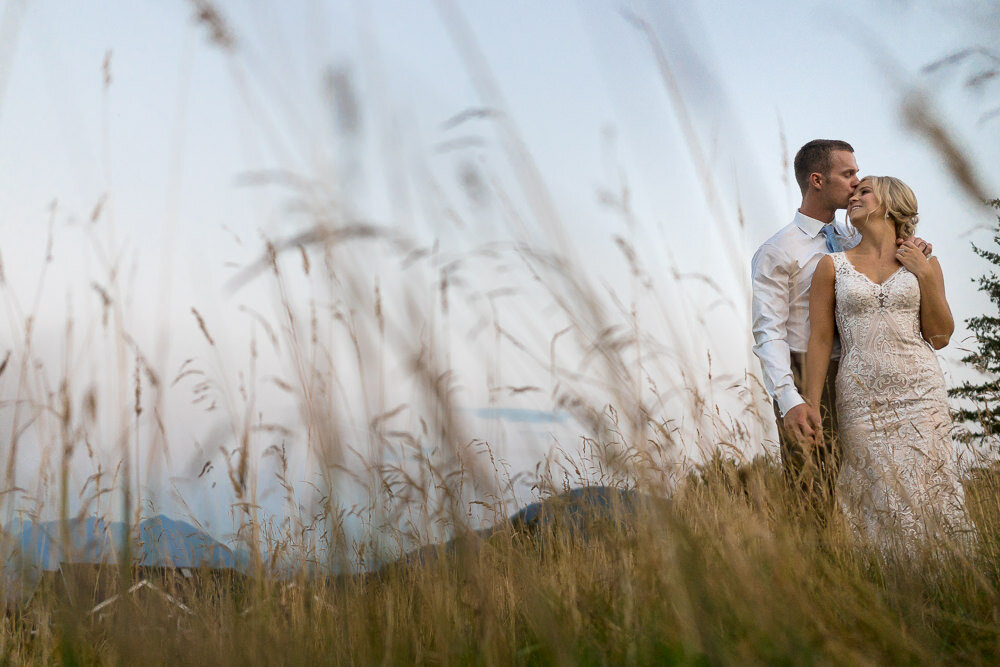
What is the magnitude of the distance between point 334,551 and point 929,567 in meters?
1.62

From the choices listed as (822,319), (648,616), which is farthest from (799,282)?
(648,616)

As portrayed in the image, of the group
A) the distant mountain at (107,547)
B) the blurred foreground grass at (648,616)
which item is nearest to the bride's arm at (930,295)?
the blurred foreground grass at (648,616)

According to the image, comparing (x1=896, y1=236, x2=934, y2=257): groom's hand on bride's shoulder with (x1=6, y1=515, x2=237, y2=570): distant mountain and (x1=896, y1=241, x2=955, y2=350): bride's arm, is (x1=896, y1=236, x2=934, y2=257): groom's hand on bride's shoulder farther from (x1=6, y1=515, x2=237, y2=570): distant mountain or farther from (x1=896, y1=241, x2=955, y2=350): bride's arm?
(x1=6, y1=515, x2=237, y2=570): distant mountain

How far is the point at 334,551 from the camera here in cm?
151

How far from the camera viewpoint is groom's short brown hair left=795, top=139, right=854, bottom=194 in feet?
12.7

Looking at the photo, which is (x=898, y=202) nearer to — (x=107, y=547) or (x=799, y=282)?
(x=799, y=282)

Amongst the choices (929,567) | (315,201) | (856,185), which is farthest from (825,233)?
(315,201)

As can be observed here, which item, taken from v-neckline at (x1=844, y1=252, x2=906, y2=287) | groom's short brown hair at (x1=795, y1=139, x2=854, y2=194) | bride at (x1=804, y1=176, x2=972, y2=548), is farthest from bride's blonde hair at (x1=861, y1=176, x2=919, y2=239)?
groom's short brown hair at (x1=795, y1=139, x2=854, y2=194)

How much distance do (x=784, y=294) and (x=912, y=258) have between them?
1.89ft

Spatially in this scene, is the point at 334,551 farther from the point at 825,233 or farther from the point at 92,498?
the point at 825,233

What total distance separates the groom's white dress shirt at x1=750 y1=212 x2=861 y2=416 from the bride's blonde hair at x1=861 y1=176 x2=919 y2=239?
0.26 meters

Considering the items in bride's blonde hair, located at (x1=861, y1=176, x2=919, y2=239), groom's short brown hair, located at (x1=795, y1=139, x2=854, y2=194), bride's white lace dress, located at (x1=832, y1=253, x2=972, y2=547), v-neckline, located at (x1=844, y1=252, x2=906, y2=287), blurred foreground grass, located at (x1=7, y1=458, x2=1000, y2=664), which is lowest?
blurred foreground grass, located at (x1=7, y1=458, x2=1000, y2=664)

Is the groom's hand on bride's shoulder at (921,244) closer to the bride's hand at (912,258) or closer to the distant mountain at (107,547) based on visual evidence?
the bride's hand at (912,258)

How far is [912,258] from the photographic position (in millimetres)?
3463
